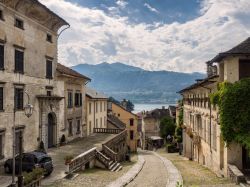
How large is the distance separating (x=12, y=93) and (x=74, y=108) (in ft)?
51.6

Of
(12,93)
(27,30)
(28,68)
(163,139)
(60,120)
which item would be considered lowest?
(163,139)

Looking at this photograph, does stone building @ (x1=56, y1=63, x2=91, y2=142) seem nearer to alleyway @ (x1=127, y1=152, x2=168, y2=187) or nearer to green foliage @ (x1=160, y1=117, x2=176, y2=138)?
alleyway @ (x1=127, y1=152, x2=168, y2=187)

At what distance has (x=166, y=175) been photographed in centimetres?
2869

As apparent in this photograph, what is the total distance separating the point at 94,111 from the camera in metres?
55.1

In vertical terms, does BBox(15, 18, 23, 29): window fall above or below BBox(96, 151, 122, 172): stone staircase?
above

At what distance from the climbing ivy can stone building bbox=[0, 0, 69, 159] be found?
13258mm

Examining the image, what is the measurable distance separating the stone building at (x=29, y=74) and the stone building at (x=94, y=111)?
39.6ft

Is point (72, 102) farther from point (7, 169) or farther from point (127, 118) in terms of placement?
point (127, 118)

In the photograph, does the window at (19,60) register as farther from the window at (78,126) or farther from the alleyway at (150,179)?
the window at (78,126)

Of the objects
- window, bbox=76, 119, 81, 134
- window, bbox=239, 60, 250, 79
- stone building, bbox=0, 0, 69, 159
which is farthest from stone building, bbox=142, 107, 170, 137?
window, bbox=239, 60, 250, 79

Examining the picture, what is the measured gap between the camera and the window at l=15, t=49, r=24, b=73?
93.8ft

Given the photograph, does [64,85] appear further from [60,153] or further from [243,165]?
[243,165]

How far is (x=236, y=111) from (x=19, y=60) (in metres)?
16.9

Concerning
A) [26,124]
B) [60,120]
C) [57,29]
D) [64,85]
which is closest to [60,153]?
[26,124]
